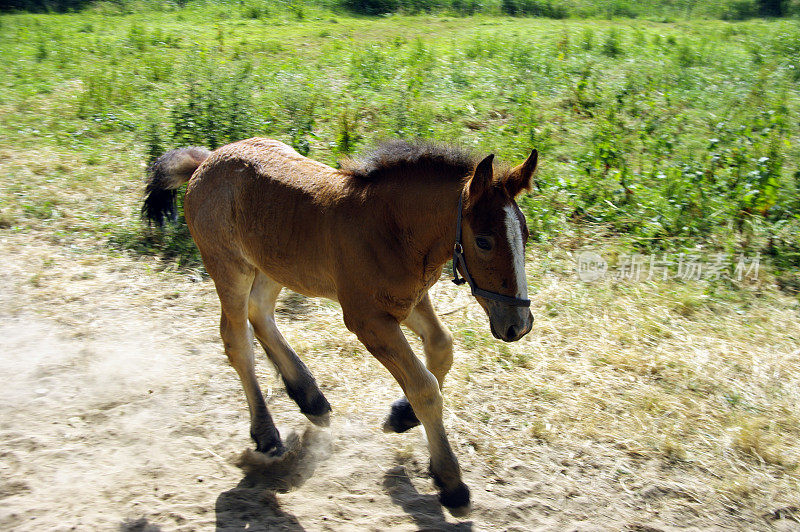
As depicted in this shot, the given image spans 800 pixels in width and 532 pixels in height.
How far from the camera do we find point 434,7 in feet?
54.5

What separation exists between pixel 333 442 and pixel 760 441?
260cm

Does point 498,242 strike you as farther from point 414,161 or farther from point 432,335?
point 432,335

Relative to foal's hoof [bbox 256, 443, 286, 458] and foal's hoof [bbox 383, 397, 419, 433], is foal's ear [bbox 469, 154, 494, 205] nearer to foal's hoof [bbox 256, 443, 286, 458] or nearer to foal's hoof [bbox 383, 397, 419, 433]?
foal's hoof [bbox 383, 397, 419, 433]

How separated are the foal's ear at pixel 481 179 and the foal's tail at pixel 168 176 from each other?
2.23 meters

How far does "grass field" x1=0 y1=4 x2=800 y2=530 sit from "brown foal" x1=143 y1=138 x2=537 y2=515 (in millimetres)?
638

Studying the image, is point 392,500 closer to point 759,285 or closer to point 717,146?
point 759,285

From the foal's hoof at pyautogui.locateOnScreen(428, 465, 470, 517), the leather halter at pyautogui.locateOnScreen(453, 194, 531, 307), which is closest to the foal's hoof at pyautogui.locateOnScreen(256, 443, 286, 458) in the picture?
the foal's hoof at pyautogui.locateOnScreen(428, 465, 470, 517)

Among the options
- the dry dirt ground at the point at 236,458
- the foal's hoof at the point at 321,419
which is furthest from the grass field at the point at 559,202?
the foal's hoof at the point at 321,419

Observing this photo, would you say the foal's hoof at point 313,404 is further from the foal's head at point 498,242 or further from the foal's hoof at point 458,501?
the foal's head at point 498,242

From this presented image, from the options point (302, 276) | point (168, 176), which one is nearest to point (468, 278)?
point (302, 276)

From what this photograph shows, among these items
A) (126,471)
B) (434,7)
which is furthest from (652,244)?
(434,7)

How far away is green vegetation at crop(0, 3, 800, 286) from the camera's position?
689 cm

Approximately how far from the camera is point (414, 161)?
11.8 ft

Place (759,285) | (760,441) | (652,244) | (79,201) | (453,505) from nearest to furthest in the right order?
1. (453,505)
2. (760,441)
3. (759,285)
4. (652,244)
5. (79,201)
